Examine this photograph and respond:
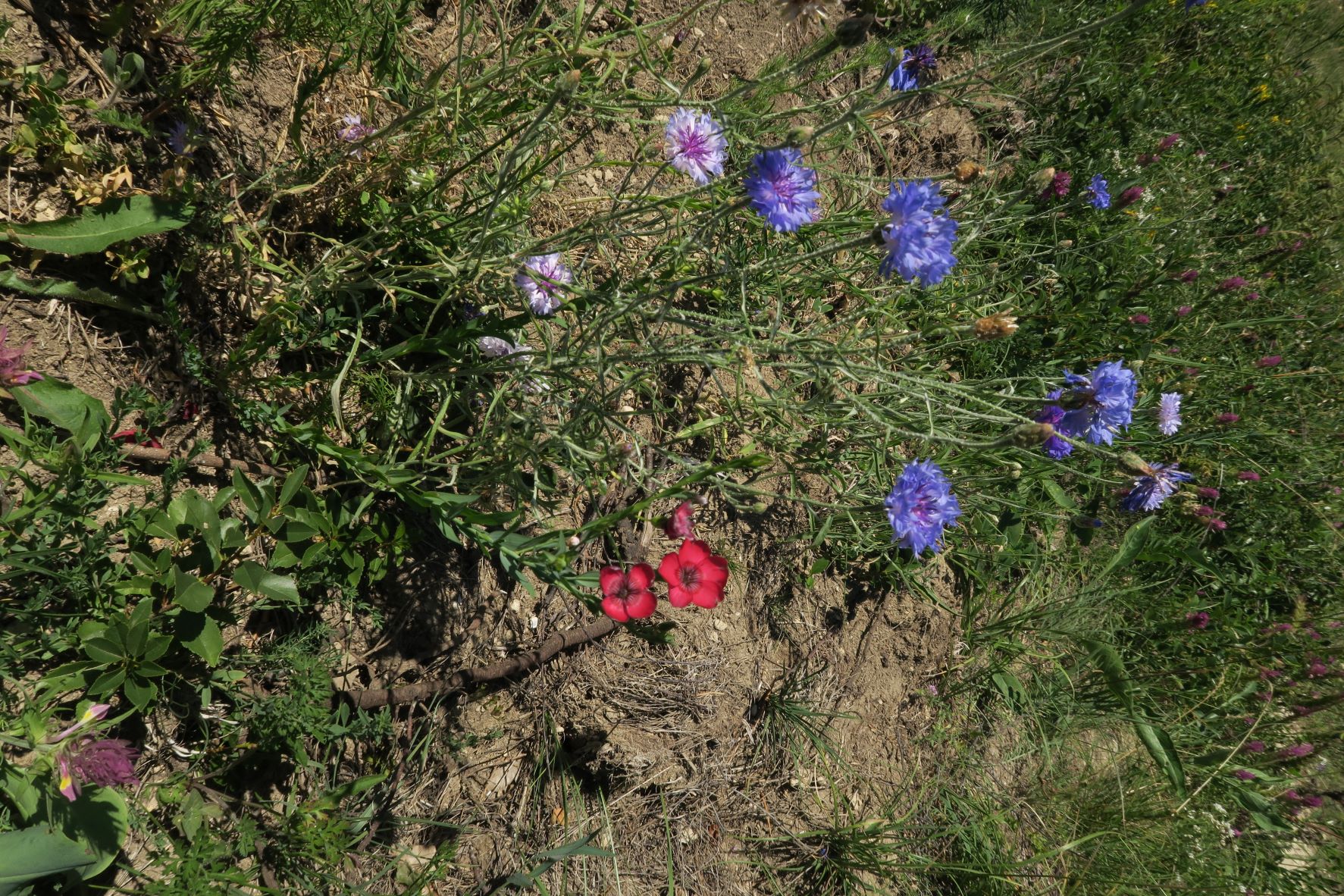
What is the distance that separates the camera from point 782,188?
1.42 metres

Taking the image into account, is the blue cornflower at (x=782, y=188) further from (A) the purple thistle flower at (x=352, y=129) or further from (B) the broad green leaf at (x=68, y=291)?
(B) the broad green leaf at (x=68, y=291)

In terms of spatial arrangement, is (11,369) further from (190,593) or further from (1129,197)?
(1129,197)

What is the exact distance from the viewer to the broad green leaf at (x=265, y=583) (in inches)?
61.2

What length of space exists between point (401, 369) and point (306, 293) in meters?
0.26

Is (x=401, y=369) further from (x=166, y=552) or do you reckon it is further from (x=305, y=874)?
(x=305, y=874)

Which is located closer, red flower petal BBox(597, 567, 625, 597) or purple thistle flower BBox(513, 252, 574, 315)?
red flower petal BBox(597, 567, 625, 597)

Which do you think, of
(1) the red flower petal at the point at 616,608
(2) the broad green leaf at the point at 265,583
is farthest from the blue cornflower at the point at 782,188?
(2) the broad green leaf at the point at 265,583

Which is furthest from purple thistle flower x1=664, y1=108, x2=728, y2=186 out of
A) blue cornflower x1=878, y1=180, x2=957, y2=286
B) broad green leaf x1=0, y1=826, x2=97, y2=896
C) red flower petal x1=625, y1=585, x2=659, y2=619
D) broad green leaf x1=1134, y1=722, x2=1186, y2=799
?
broad green leaf x1=1134, y1=722, x2=1186, y2=799

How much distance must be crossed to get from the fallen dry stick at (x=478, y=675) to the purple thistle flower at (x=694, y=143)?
1.18m

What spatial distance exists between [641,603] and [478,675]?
66cm

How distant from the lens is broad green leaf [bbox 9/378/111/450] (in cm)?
150

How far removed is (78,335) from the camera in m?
1.66

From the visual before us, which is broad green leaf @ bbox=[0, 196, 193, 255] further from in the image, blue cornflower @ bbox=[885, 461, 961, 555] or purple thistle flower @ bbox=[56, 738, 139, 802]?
blue cornflower @ bbox=[885, 461, 961, 555]

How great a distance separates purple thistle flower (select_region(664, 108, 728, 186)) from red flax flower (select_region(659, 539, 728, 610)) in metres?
0.85
